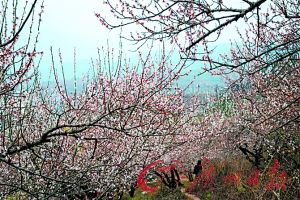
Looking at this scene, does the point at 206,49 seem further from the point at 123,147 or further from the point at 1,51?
the point at 123,147

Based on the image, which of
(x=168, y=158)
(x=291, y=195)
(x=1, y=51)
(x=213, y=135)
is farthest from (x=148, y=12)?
(x=213, y=135)

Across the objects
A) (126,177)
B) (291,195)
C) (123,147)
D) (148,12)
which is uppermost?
(148,12)

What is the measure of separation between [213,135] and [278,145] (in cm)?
863

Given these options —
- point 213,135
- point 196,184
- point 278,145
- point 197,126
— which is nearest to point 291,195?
point 278,145

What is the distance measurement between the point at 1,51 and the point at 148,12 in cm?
205

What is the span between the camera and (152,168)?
1708 centimetres

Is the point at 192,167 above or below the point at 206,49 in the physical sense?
below

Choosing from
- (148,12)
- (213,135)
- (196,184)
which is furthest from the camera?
(213,135)

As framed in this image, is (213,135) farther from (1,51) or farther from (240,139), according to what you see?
(1,51)

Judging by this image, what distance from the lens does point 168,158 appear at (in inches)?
859

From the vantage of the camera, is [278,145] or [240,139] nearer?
[278,145]

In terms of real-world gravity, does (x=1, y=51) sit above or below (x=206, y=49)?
above

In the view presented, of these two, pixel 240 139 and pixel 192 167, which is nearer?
pixel 240 139

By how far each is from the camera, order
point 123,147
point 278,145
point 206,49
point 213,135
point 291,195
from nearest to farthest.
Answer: point 206,49, point 291,195, point 123,147, point 278,145, point 213,135
